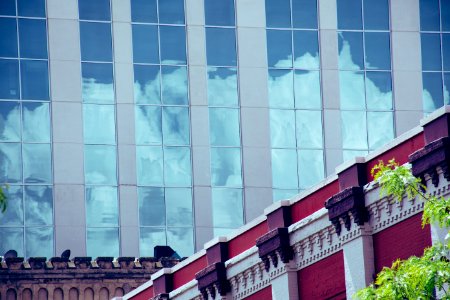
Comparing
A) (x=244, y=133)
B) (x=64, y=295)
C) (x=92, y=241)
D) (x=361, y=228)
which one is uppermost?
(x=244, y=133)

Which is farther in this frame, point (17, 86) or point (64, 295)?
point (17, 86)

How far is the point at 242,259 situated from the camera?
178ft

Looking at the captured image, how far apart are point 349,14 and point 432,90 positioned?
504cm

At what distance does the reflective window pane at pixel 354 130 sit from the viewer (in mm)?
88188

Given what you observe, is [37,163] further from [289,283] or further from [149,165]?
[289,283]

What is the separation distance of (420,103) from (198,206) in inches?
464

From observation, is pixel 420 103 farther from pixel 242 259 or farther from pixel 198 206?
pixel 242 259

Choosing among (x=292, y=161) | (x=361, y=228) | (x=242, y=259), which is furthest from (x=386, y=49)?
(x=361, y=228)

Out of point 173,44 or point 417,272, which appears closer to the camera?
point 417,272

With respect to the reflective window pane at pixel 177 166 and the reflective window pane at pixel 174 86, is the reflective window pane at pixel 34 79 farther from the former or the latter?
the reflective window pane at pixel 177 166

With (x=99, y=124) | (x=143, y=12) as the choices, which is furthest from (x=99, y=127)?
(x=143, y=12)

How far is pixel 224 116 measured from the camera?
284 ft

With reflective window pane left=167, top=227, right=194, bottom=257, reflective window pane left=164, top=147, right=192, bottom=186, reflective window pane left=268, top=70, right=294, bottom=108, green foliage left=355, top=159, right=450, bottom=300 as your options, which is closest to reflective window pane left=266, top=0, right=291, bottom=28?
reflective window pane left=268, top=70, right=294, bottom=108

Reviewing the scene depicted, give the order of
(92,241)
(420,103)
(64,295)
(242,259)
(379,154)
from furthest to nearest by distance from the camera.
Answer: (420,103), (92,241), (64,295), (242,259), (379,154)
